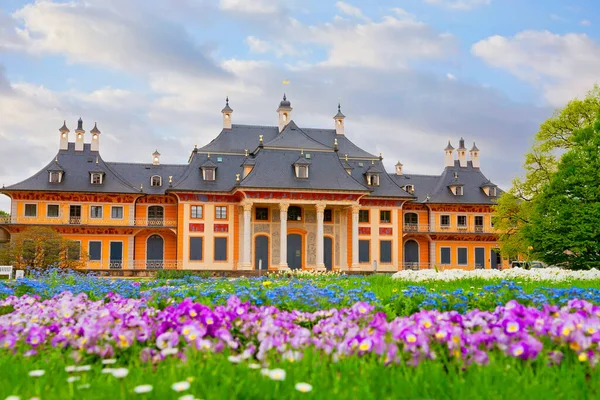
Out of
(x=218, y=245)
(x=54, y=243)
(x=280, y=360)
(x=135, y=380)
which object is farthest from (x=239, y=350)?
(x=218, y=245)

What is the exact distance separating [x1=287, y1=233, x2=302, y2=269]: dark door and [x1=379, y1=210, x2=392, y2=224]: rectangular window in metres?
7.03

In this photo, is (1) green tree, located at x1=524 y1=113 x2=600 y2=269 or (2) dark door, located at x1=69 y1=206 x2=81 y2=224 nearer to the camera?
(1) green tree, located at x1=524 y1=113 x2=600 y2=269

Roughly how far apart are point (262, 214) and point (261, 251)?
9.20ft

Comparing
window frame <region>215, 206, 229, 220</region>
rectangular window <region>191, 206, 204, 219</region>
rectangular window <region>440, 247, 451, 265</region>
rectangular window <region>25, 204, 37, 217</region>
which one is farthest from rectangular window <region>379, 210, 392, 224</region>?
rectangular window <region>25, 204, 37, 217</region>

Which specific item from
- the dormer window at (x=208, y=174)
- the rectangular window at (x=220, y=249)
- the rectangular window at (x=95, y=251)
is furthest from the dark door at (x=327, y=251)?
the rectangular window at (x=95, y=251)

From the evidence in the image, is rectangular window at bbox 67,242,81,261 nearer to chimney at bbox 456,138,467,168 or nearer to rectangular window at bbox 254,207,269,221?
rectangular window at bbox 254,207,269,221

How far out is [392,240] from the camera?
176 feet

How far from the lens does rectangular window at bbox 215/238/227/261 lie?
Answer: 50219 mm

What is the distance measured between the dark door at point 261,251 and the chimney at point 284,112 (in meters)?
12.6

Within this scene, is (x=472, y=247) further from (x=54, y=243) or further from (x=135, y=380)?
(x=135, y=380)

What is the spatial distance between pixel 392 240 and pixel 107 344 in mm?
48066

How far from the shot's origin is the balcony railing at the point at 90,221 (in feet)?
165

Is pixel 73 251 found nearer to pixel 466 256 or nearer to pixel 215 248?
pixel 215 248

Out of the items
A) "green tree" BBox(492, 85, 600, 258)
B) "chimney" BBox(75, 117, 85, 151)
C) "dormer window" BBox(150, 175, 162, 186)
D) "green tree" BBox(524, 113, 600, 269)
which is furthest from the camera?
"chimney" BBox(75, 117, 85, 151)
